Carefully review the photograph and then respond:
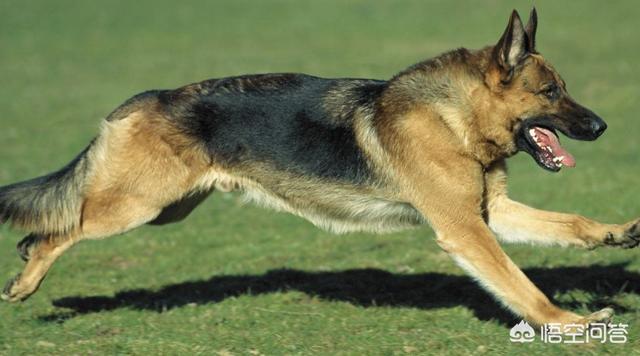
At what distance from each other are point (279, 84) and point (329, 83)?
0.38 meters

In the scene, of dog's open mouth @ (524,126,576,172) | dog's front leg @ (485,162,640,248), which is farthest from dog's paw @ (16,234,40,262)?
dog's open mouth @ (524,126,576,172)

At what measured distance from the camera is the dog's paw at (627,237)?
6.74 m

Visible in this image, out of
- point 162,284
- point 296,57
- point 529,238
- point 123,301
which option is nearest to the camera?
point 529,238

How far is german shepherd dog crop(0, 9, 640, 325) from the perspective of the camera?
6.74 metres

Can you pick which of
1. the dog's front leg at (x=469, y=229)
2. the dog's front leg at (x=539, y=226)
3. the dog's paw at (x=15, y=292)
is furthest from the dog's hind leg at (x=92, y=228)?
the dog's front leg at (x=539, y=226)

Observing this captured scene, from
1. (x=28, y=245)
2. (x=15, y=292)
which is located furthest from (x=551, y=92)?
(x=15, y=292)

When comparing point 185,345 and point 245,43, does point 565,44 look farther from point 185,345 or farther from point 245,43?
point 185,345

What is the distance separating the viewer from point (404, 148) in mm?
7012

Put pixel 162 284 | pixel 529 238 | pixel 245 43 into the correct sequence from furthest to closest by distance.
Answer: pixel 245 43, pixel 162 284, pixel 529 238

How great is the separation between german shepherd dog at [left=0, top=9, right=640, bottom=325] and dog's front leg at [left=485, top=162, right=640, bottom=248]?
1 centimetres

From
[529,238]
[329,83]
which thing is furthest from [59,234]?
[529,238]

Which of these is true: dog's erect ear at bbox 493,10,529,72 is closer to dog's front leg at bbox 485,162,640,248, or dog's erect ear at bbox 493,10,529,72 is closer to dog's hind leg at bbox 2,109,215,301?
dog's front leg at bbox 485,162,640,248

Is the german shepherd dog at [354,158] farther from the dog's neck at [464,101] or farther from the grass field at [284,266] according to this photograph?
the grass field at [284,266]

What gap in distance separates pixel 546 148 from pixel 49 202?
3.73 m
